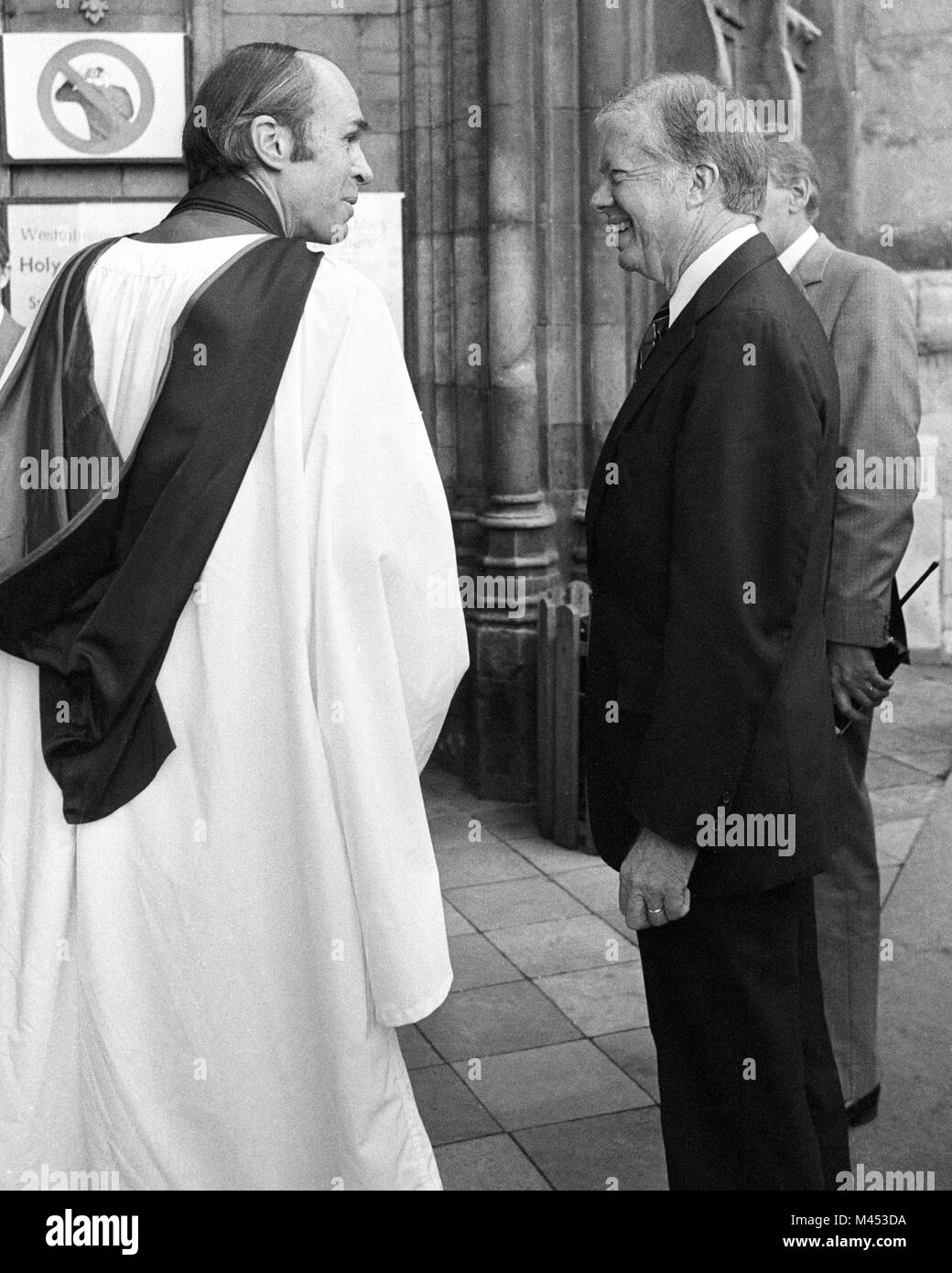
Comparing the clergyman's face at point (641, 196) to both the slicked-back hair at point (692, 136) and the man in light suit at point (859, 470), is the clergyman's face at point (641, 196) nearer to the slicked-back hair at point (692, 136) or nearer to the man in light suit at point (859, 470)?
the slicked-back hair at point (692, 136)

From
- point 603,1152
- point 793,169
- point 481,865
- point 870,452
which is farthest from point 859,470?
point 481,865

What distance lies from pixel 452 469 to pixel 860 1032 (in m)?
3.50

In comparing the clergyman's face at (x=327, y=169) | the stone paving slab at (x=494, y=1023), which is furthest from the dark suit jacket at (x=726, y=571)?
the stone paving slab at (x=494, y=1023)

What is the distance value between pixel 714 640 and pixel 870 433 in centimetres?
103

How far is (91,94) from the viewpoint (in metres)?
6.26

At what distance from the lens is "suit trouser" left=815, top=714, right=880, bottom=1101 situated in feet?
11.2

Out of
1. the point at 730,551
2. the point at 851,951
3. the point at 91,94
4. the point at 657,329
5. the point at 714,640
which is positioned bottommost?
the point at 851,951

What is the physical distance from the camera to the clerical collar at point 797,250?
335cm

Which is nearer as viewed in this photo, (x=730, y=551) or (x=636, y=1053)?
(x=730, y=551)

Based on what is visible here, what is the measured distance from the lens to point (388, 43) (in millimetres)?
6320

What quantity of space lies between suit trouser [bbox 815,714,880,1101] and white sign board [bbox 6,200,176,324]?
13.3 feet

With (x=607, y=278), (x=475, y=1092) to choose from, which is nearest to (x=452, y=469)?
(x=607, y=278)

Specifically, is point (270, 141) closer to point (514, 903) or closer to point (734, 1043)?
point (734, 1043)
